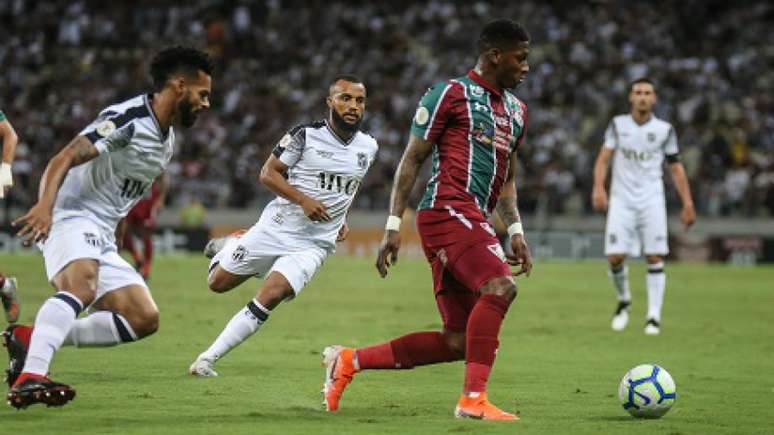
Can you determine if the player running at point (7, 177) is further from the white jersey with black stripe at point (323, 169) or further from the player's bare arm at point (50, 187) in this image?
the player's bare arm at point (50, 187)

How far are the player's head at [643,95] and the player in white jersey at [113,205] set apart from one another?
823cm

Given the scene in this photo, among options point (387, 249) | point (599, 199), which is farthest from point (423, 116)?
point (599, 199)

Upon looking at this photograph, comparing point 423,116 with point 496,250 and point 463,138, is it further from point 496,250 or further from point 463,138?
point 496,250

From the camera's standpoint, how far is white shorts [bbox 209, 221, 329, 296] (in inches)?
424

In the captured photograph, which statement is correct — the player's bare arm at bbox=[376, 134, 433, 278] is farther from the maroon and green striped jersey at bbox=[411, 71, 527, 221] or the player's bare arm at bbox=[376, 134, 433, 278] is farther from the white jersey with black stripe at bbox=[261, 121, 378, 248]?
the white jersey with black stripe at bbox=[261, 121, 378, 248]

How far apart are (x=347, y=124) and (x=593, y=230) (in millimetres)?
21448

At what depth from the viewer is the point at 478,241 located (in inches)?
325

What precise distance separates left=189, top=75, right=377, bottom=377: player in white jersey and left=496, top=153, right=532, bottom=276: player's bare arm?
2.01 metres

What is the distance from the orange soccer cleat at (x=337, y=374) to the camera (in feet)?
28.7

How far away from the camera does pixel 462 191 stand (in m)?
8.44

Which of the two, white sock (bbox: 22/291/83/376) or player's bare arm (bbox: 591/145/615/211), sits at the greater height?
player's bare arm (bbox: 591/145/615/211)

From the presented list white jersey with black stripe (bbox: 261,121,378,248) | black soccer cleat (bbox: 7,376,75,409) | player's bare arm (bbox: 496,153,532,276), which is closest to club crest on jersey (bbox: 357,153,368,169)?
white jersey with black stripe (bbox: 261,121,378,248)

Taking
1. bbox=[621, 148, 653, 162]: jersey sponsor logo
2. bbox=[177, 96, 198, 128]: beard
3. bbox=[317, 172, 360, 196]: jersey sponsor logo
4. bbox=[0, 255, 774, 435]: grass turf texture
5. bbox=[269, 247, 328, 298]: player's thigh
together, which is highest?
bbox=[621, 148, 653, 162]: jersey sponsor logo

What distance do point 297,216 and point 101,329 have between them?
111 inches
